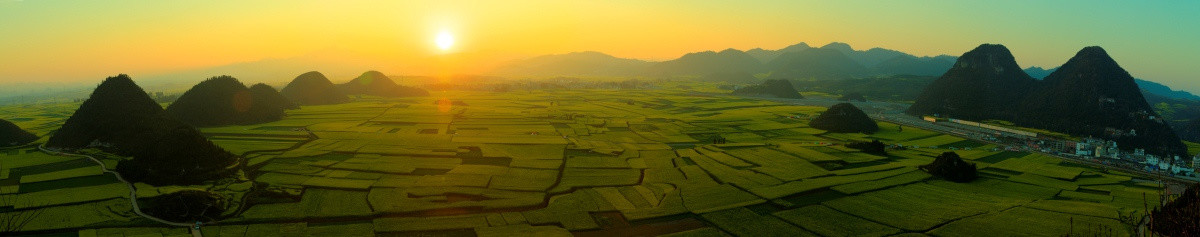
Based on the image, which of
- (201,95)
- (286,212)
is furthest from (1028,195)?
(201,95)

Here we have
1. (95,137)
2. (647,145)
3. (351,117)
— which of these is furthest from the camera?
(351,117)

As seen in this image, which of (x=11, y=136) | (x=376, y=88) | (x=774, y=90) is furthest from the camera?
(x=774, y=90)

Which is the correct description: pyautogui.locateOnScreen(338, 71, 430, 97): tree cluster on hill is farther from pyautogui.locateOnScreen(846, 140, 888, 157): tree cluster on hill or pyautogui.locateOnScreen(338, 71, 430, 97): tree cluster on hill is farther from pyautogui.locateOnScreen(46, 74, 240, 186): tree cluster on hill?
pyautogui.locateOnScreen(846, 140, 888, 157): tree cluster on hill

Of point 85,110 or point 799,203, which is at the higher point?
point 85,110

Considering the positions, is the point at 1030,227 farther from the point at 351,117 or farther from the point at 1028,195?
the point at 351,117

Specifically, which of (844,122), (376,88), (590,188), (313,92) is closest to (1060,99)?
(844,122)

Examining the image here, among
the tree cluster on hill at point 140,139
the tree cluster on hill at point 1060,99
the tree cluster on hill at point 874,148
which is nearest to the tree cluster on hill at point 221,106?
the tree cluster on hill at point 140,139

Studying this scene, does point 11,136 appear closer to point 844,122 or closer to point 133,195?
point 133,195
